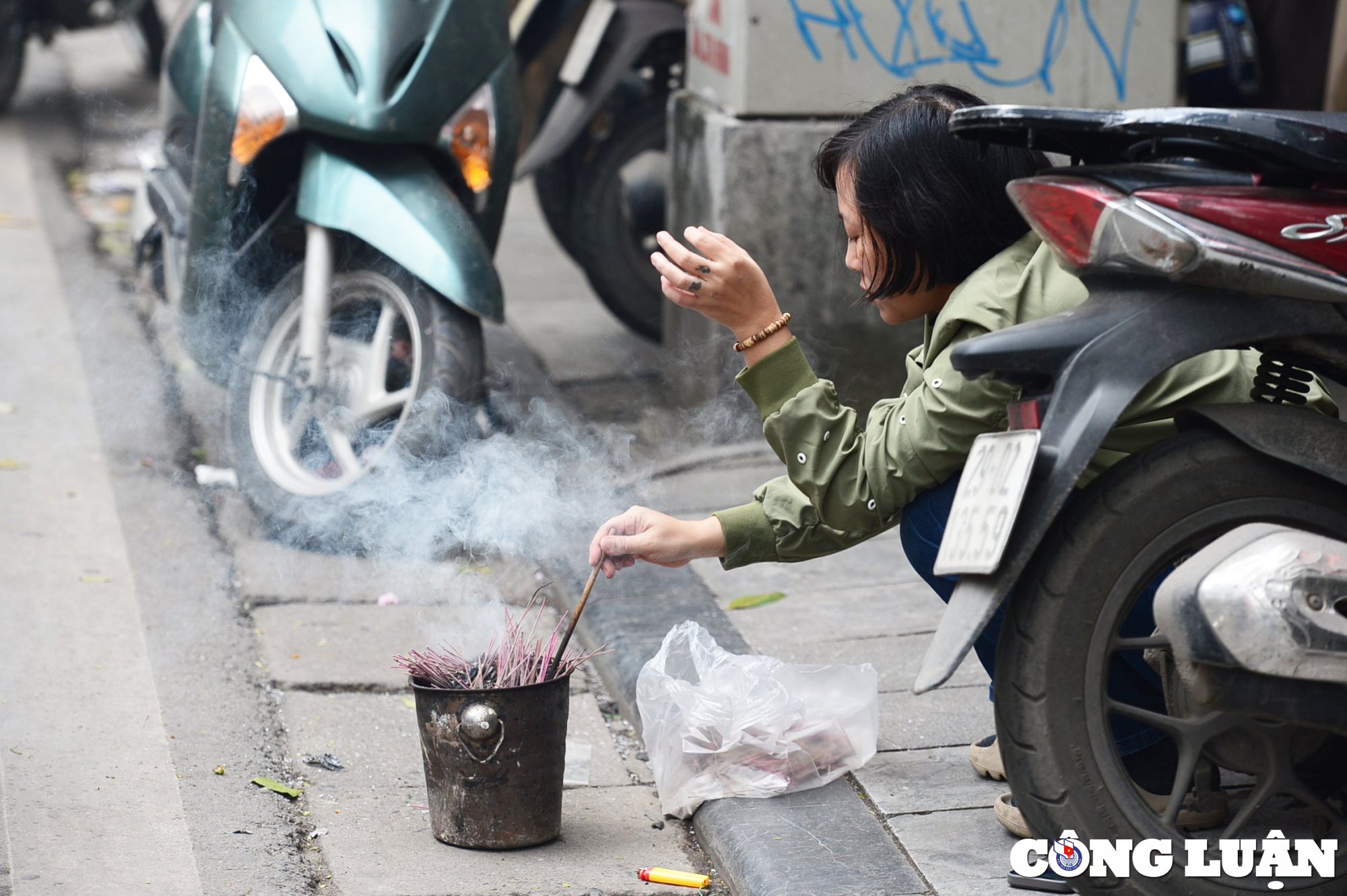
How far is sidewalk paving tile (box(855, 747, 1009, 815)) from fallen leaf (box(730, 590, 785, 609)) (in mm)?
722

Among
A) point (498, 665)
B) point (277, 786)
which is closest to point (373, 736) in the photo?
point (277, 786)

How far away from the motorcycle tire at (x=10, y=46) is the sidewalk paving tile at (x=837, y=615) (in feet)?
21.9

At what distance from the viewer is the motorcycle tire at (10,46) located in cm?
820

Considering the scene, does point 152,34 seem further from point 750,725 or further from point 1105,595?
point 1105,595

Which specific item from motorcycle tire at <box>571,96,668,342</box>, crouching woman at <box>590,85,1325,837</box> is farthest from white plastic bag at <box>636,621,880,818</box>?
motorcycle tire at <box>571,96,668,342</box>

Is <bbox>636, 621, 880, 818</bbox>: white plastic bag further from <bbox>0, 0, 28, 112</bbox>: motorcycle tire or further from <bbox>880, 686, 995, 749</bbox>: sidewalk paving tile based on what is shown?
<bbox>0, 0, 28, 112</bbox>: motorcycle tire

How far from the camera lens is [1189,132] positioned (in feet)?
6.07

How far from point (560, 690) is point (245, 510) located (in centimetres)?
185

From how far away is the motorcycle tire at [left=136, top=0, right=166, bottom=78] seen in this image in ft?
31.9

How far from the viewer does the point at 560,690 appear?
7.87ft

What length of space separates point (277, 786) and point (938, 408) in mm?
1379

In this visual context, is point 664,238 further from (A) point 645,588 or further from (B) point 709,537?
(A) point 645,588

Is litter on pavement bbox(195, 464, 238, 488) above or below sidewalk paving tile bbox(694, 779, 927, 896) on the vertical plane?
below

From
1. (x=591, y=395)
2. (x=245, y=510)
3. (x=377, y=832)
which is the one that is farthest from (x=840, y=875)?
(x=591, y=395)
